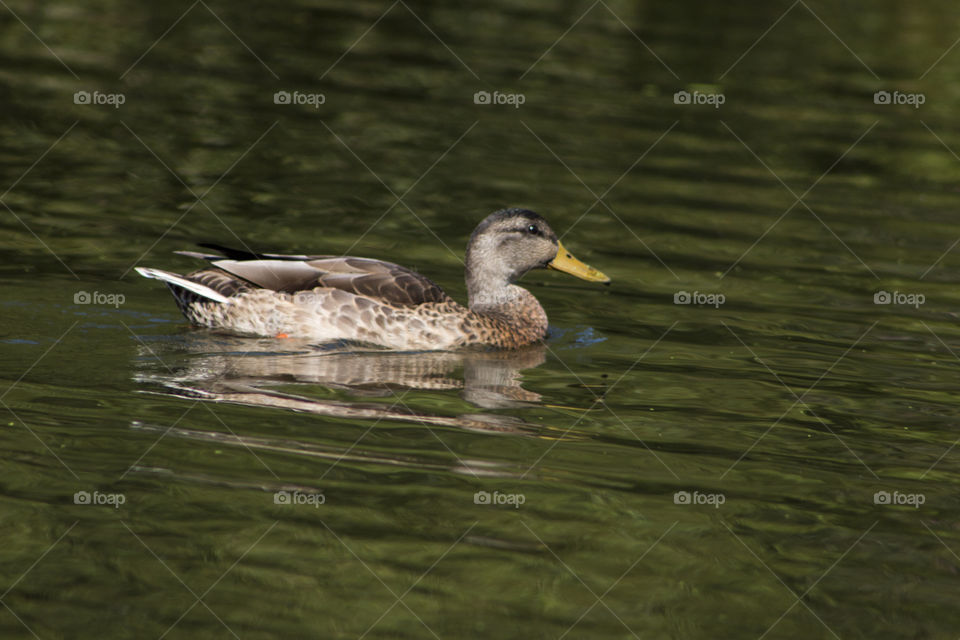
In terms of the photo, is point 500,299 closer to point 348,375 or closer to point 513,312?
point 513,312

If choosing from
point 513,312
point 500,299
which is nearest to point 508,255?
point 500,299

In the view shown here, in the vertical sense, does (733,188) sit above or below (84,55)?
below

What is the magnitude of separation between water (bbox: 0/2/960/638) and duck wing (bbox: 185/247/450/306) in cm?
53

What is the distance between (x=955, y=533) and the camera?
709 cm

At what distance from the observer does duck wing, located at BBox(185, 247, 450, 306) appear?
10242mm

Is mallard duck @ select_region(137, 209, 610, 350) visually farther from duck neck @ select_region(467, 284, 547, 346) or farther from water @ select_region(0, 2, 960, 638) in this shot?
water @ select_region(0, 2, 960, 638)

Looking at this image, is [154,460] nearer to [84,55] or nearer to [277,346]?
[277,346]

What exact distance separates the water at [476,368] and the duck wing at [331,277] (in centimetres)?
53

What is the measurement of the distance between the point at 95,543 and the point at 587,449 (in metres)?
3.09

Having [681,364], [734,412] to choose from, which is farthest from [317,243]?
[734,412]

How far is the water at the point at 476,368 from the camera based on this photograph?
20.3 feet

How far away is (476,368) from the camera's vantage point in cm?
991

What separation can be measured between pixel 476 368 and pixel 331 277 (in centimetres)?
144

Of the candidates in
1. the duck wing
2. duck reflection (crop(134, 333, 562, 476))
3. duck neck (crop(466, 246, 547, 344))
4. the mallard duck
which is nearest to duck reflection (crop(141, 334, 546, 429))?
duck reflection (crop(134, 333, 562, 476))
